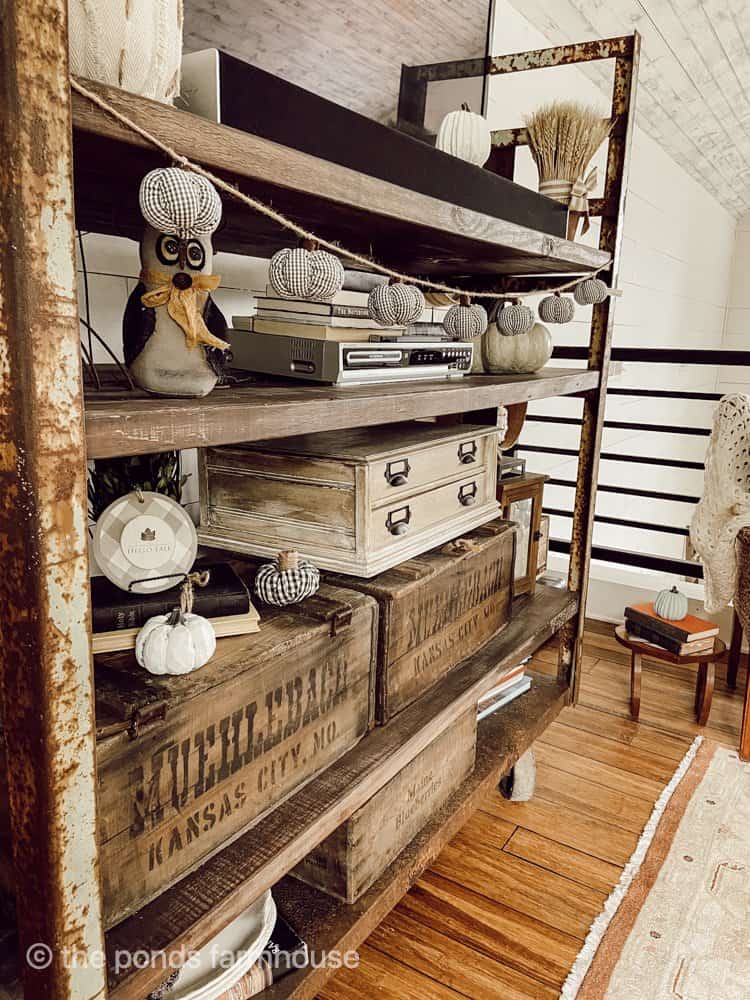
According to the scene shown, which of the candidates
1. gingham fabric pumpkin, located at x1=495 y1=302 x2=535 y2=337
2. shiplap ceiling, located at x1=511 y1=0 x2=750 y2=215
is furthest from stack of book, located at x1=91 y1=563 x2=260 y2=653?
shiplap ceiling, located at x1=511 y1=0 x2=750 y2=215

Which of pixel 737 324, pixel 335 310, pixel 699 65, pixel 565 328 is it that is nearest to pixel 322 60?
pixel 335 310

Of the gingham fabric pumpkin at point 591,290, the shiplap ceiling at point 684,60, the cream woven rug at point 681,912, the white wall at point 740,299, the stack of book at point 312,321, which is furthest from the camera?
the white wall at point 740,299

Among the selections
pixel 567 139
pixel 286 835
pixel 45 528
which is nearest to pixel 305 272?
pixel 45 528

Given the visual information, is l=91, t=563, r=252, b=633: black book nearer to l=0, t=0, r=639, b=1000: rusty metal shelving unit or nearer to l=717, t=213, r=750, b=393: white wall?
l=0, t=0, r=639, b=1000: rusty metal shelving unit

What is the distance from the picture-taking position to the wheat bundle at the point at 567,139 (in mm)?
1586

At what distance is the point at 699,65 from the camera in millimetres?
3328

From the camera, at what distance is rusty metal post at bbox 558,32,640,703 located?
1.66 m

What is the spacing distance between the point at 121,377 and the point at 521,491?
1021 millimetres

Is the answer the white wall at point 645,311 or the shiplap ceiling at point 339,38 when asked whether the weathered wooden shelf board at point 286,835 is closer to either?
the shiplap ceiling at point 339,38

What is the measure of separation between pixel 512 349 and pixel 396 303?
73 centimetres

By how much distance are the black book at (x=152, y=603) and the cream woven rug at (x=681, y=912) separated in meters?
0.95

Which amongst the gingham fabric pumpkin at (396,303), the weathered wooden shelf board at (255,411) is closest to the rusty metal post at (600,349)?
the weathered wooden shelf board at (255,411)

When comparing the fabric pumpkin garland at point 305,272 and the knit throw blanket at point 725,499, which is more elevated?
the fabric pumpkin garland at point 305,272

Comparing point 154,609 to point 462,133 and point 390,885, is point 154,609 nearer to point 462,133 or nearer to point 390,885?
point 390,885
